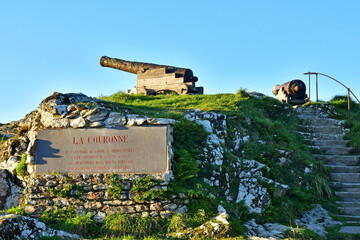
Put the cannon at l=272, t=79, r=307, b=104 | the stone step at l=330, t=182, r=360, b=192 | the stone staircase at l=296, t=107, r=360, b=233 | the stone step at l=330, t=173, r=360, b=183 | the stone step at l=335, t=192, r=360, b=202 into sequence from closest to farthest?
the stone staircase at l=296, t=107, r=360, b=233, the stone step at l=335, t=192, r=360, b=202, the stone step at l=330, t=182, r=360, b=192, the stone step at l=330, t=173, r=360, b=183, the cannon at l=272, t=79, r=307, b=104

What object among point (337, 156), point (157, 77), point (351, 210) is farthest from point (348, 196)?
point (157, 77)

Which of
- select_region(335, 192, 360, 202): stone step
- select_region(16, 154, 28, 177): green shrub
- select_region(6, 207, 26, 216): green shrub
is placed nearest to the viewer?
select_region(6, 207, 26, 216): green shrub

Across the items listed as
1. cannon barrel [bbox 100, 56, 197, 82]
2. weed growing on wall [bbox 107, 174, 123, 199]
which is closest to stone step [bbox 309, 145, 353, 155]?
cannon barrel [bbox 100, 56, 197, 82]

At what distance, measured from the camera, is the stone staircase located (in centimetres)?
1220

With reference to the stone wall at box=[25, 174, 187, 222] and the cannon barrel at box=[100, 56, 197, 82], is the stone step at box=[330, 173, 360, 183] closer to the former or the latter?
the stone wall at box=[25, 174, 187, 222]

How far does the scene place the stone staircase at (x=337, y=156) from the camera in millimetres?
12195

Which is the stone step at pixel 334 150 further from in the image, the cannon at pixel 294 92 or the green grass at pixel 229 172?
the cannon at pixel 294 92

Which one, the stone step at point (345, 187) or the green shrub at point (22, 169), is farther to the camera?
the stone step at point (345, 187)

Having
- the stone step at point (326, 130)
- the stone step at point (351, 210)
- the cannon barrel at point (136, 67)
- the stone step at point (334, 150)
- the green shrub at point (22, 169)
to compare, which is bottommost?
the stone step at point (351, 210)

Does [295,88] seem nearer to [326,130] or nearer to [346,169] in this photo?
[326,130]

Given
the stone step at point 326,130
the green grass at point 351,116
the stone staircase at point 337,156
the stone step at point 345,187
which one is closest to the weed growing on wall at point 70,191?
the stone staircase at point 337,156

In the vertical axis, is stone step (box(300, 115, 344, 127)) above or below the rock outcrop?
above

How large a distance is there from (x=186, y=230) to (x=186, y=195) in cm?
96

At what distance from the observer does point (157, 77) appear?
66.3 ft
